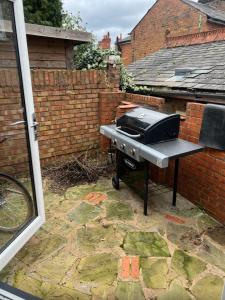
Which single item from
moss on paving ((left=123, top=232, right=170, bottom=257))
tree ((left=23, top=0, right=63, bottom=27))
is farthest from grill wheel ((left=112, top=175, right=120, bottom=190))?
tree ((left=23, top=0, right=63, bottom=27))

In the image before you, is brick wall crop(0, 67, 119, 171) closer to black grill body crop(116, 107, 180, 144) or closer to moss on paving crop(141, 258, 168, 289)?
black grill body crop(116, 107, 180, 144)

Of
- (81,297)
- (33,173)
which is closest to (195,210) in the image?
(81,297)

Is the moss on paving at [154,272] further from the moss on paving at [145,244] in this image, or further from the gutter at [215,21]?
the gutter at [215,21]

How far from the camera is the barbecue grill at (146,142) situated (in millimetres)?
3281

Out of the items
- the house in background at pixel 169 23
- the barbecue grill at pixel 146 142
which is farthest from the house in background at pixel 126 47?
the barbecue grill at pixel 146 142

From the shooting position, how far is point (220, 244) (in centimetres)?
326

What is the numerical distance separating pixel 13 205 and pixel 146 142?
84.8 inches

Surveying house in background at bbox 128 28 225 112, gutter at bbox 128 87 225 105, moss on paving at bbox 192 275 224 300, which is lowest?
moss on paving at bbox 192 275 224 300

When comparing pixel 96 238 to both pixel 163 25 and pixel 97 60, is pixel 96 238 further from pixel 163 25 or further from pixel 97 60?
pixel 163 25

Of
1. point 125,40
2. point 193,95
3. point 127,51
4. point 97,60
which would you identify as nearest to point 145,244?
point 193,95

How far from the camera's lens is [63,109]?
5250 millimetres

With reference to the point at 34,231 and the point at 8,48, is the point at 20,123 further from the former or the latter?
the point at 34,231

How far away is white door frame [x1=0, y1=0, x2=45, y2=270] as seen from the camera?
273 cm

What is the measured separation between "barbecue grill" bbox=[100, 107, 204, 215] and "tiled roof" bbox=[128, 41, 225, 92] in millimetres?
2015
